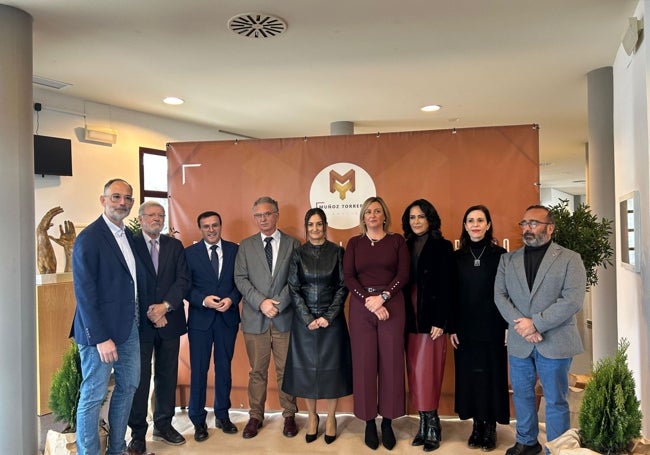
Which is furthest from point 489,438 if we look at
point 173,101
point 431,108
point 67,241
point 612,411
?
point 173,101

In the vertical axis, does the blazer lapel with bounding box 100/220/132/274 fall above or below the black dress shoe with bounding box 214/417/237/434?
above

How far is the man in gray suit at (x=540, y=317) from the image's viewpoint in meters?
2.71

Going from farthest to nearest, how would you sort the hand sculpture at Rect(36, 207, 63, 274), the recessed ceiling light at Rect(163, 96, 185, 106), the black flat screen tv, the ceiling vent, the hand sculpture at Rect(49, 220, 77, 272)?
the recessed ceiling light at Rect(163, 96, 185, 106), the black flat screen tv, the hand sculpture at Rect(49, 220, 77, 272), the ceiling vent, the hand sculpture at Rect(36, 207, 63, 274)

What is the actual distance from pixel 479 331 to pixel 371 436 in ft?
3.26

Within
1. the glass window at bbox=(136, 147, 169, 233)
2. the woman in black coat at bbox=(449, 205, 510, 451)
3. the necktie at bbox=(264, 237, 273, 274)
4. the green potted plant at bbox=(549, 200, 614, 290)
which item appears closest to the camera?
the woman in black coat at bbox=(449, 205, 510, 451)

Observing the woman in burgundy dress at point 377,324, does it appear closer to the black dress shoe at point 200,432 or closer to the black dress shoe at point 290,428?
the black dress shoe at point 290,428

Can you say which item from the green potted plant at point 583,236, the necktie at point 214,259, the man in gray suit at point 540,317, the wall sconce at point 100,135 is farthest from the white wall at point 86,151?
the green potted plant at point 583,236

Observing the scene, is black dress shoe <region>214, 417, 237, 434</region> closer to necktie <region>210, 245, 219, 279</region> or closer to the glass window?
necktie <region>210, 245, 219, 279</region>

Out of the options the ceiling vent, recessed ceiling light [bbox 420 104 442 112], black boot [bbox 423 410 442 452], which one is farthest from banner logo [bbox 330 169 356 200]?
the ceiling vent

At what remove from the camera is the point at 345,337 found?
328cm

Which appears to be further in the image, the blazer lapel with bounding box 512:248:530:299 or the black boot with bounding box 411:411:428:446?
the black boot with bounding box 411:411:428:446

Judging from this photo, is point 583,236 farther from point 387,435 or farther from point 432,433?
point 387,435

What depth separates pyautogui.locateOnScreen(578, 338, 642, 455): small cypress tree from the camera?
2.22 m

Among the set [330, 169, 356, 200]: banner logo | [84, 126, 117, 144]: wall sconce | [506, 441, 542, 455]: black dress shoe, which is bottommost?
[506, 441, 542, 455]: black dress shoe
